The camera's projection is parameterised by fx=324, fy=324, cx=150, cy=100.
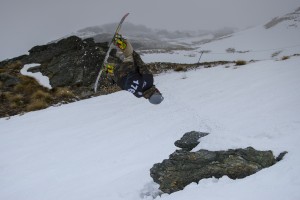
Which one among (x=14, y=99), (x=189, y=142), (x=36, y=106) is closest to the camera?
(x=189, y=142)

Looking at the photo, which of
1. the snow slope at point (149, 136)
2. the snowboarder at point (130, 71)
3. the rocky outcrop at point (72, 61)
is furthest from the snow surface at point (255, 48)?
the snowboarder at point (130, 71)

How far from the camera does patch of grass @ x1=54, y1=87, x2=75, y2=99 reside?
18.4 m

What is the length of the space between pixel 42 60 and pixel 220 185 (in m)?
22.4

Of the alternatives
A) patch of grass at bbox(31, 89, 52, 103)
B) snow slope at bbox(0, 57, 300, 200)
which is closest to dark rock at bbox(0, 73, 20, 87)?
patch of grass at bbox(31, 89, 52, 103)

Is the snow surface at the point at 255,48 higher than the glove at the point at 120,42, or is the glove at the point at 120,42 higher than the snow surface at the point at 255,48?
the glove at the point at 120,42

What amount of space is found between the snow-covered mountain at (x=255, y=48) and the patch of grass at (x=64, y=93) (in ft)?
38.7

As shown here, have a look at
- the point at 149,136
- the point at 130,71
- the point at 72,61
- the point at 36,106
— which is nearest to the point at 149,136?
the point at 149,136

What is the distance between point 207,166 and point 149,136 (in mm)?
4148

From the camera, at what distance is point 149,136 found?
34.4ft

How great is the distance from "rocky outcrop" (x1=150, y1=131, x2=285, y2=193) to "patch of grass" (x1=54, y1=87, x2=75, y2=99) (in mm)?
12477

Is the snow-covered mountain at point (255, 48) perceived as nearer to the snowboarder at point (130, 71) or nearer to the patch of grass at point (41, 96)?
the patch of grass at point (41, 96)

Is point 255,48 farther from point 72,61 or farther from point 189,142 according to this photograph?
point 189,142

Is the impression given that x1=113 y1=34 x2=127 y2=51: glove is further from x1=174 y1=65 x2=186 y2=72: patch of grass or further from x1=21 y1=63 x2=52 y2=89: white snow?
x1=21 y1=63 x2=52 y2=89: white snow

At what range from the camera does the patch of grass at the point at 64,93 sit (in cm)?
1839
